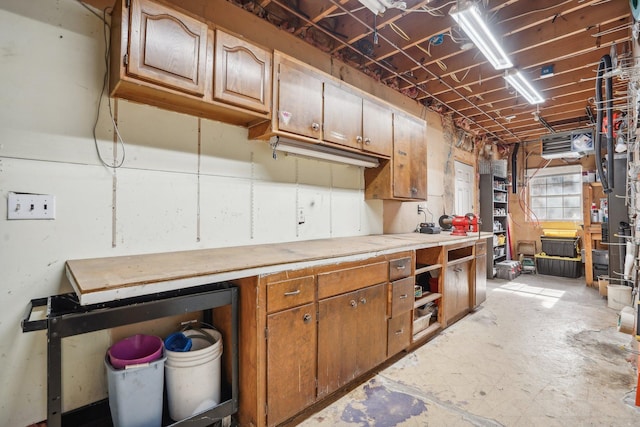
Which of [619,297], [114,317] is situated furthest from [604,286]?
[114,317]

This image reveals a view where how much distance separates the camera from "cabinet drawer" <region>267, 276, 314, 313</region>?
1608mm

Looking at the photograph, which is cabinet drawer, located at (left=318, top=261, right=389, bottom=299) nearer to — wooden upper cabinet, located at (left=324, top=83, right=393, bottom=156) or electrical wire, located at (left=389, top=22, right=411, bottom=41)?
wooden upper cabinet, located at (left=324, top=83, right=393, bottom=156)

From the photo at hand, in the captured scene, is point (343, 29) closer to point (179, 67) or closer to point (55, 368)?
point (179, 67)

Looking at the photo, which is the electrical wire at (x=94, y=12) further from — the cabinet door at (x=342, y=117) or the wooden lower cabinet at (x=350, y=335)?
the wooden lower cabinet at (x=350, y=335)

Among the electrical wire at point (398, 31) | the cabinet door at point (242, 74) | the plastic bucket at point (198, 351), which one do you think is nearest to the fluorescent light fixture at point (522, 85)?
the electrical wire at point (398, 31)

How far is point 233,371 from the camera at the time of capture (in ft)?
5.32

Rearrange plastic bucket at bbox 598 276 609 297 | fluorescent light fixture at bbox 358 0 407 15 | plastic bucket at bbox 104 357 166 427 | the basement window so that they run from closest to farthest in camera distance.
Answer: plastic bucket at bbox 104 357 166 427, fluorescent light fixture at bbox 358 0 407 15, plastic bucket at bbox 598 276 609 297, the basement window

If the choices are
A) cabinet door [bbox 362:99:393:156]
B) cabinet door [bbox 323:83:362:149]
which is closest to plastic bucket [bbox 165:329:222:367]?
cabinet door [bbox 323:83:362:149]

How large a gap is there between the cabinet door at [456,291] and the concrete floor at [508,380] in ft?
0.47

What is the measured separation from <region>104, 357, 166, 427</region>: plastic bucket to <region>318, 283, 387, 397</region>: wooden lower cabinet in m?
0.89

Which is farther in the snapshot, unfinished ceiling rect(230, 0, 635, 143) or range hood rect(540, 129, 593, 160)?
range hood rect(540, 129, 593, 160)

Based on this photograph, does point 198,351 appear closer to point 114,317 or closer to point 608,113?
point 114,317

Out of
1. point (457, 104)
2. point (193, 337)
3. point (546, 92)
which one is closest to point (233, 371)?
point (193, 337)

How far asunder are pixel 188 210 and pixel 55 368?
1079 mm
